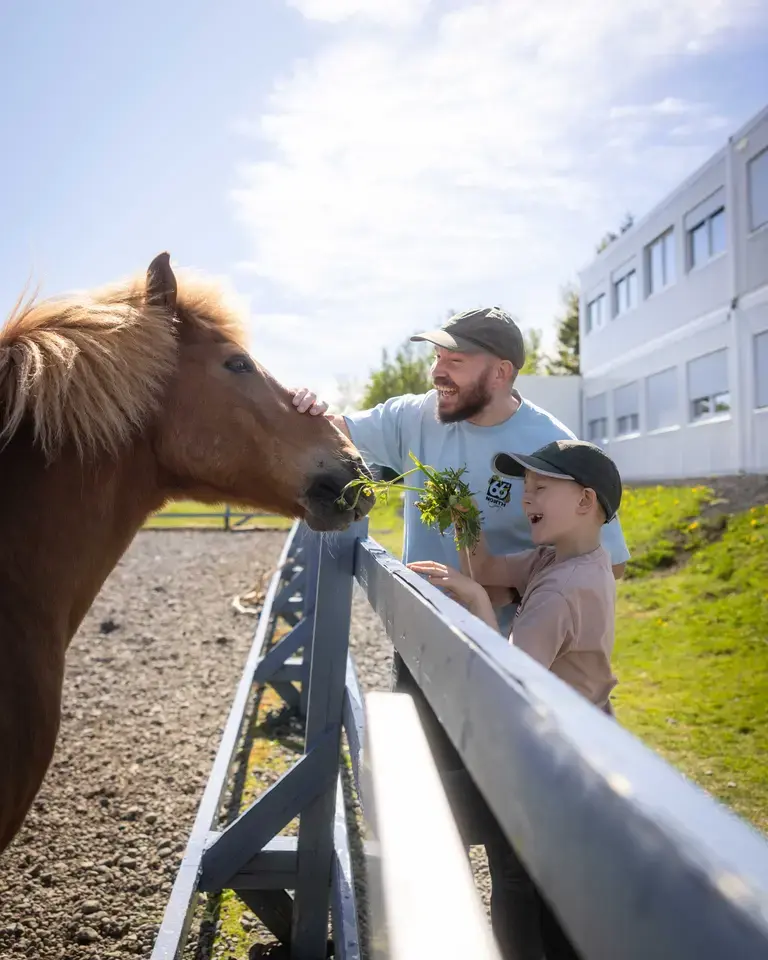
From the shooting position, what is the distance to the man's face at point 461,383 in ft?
9.10

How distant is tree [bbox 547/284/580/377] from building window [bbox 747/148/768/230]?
33.8 m

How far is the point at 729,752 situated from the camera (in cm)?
475

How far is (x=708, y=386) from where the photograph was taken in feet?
55.7

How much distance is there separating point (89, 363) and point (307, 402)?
750mm

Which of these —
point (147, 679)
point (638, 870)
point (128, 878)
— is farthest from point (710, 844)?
point (147, 679)

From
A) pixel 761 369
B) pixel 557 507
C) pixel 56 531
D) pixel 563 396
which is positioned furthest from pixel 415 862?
pixel 563 396

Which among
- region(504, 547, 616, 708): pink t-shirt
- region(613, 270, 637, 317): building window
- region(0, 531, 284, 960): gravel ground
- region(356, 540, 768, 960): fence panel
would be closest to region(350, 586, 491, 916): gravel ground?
region(0, 531, 284, 960): gravel ground

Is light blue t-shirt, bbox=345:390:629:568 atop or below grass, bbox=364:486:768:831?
atop

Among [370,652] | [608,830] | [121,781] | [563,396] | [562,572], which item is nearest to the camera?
[608,830]

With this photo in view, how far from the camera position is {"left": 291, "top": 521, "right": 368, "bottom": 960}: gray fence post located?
281cm

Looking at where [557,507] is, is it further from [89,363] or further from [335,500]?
[89,363]

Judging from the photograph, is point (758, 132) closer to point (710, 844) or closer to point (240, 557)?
point (240, 557)

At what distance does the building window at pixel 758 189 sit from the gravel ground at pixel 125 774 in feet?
36.5

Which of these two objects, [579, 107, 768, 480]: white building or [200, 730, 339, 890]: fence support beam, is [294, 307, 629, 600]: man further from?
[579, 107, 768, 480]: white building
